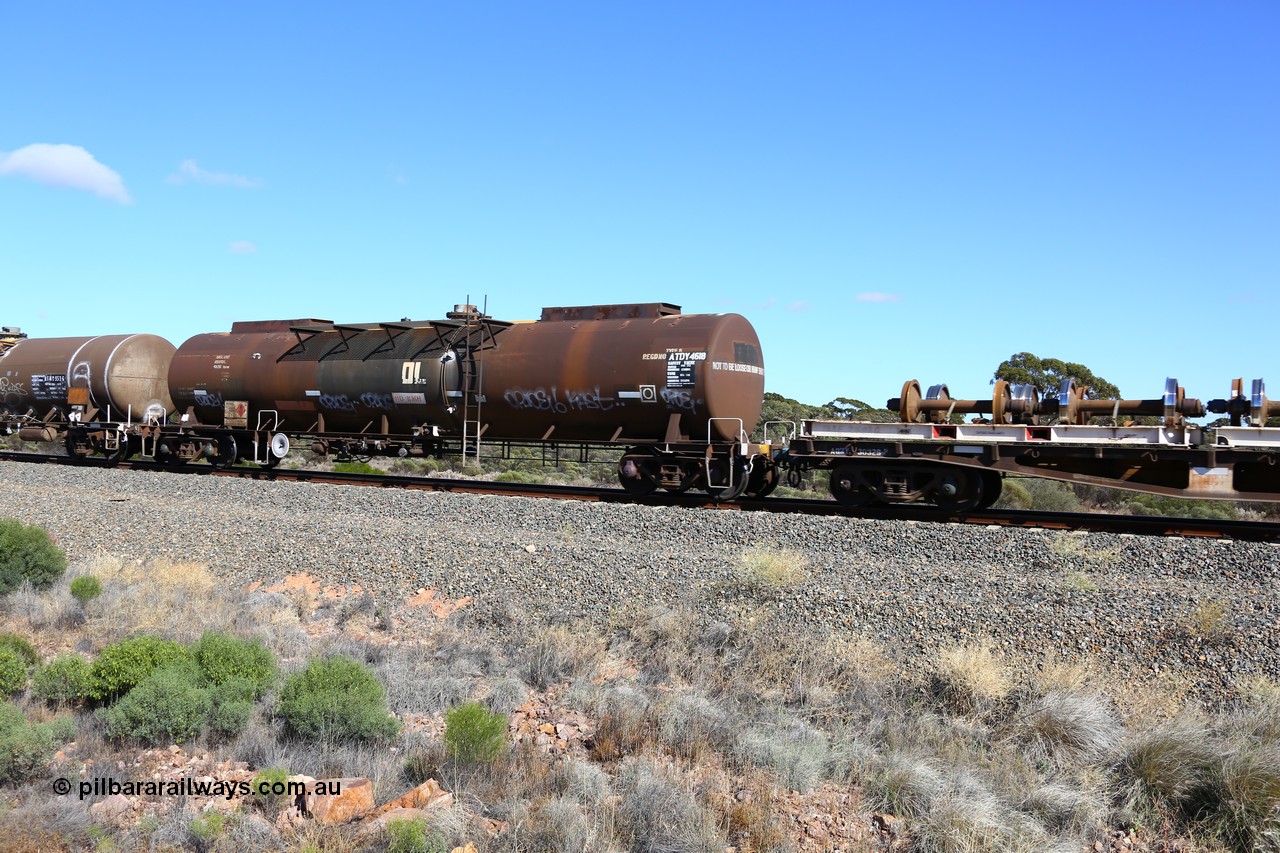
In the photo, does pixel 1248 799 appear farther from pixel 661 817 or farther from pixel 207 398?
pixel 207 398

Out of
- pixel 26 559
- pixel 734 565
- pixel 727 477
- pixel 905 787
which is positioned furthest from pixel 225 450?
pixel 905 787

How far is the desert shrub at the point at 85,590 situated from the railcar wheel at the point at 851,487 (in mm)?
10480

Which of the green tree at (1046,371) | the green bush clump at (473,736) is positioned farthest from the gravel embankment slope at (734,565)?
the green tree at (1046,371)

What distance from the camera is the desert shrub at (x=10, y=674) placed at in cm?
785

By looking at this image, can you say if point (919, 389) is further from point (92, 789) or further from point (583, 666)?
point (92, 789)

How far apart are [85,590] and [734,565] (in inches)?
288

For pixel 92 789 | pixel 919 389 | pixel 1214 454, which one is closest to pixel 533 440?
pixel 919 389

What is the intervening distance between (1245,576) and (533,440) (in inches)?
507

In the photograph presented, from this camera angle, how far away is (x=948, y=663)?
830 centimetres

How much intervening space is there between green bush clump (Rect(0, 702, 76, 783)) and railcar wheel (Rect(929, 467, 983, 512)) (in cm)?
1232

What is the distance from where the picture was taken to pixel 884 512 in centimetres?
1553

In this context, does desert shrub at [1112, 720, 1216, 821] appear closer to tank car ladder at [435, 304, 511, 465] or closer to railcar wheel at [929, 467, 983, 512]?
railcar wheel at [929, 467, 983, 512]

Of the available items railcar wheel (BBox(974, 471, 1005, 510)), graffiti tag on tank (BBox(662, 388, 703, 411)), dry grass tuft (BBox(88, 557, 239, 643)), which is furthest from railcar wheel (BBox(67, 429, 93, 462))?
railcar wheel (BBox(974, 471, 1005, 510))

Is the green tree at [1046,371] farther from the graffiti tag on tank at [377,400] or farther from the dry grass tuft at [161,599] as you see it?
the dry grass tuft at [161,599]
